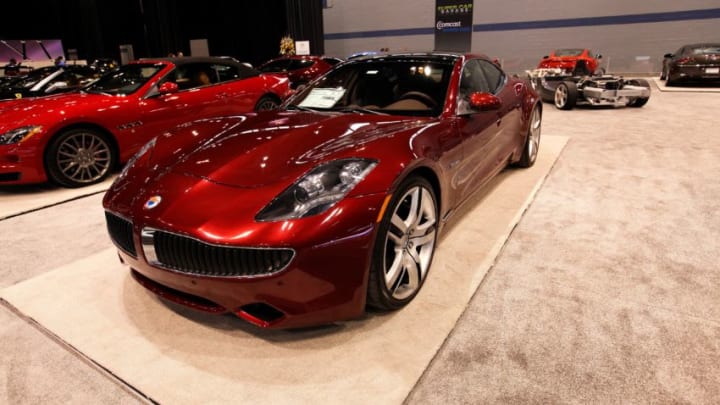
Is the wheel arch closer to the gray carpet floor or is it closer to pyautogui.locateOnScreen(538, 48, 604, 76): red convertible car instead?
the gray carpet floor

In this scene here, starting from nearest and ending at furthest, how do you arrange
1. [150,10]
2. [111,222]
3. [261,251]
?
[261,251], [111,222], [150,10]

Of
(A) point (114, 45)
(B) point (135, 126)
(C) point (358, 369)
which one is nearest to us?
(C) point (358, 369)

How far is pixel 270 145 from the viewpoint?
6.64 feet

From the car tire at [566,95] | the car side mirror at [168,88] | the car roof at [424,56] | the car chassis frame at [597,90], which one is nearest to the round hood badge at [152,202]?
the car roof at [424,56]

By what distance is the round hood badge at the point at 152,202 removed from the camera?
1713 mm

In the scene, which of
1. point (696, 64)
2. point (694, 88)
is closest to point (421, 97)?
point (696, 64)

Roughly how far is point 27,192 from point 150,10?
48.5 feet

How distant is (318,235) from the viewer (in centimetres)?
154

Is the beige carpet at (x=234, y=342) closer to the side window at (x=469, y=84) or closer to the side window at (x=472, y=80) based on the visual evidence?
the side window at (x=469, y=84)

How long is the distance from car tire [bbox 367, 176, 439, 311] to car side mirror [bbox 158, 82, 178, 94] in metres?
3.40

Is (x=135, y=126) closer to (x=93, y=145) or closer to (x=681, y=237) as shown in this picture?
(x=93, y=145)

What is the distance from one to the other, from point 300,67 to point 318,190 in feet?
29.6

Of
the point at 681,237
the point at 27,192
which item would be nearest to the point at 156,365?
the point at 681,237

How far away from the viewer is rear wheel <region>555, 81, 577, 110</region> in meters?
7.94
